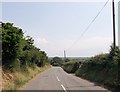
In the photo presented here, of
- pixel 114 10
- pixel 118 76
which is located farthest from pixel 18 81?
pixel 114 10

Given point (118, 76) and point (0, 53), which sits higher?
point (0, 53)

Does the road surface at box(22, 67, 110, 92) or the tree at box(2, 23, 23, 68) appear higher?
the tree at box(2, 23, 23, 68)

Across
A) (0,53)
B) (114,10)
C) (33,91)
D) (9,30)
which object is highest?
(114,10)

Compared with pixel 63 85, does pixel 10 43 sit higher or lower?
higher

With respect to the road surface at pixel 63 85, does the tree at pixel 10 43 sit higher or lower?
higher

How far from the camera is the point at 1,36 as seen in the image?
88.9ft

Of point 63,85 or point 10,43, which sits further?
point 10,43

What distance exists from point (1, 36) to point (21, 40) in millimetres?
3208

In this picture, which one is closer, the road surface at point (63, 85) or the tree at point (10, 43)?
the road surface at point (63, 85)

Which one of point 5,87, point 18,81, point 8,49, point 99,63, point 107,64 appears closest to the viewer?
point 5,87

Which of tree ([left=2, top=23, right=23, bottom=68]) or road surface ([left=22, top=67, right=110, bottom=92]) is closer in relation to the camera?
road surface ([left=22, top=67, right=110, bottom=92])

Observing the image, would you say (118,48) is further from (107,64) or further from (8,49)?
(8,49)

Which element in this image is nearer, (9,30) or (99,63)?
(9,30)

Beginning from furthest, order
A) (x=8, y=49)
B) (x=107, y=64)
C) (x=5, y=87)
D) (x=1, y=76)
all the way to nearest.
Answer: (x=107, y=64) < (x=8, y=49) < (x=1, y=76) < (x=5, y=87)
